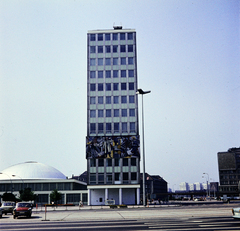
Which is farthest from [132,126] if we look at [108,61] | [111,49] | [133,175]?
[111,49]

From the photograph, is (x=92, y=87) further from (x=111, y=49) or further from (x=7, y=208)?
(x=7, y=208)

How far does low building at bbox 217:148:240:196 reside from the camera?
177m

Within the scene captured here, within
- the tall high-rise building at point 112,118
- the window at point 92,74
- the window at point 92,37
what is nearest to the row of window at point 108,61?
the tall high-rise building at point 112,118

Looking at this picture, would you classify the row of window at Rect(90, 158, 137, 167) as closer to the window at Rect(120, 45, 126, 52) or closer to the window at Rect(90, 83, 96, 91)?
the window at Rect(90, 83, 96, 91)

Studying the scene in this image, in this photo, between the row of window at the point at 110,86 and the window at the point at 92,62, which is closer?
the row of window at the point at 110,86

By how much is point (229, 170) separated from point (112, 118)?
405 feet

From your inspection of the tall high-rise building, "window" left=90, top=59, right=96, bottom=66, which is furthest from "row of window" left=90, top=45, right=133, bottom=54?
"window" left=90, top=59, right=96, bottom=66

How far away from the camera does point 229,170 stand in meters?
182

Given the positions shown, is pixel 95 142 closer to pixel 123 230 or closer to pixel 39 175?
pixel 39 175

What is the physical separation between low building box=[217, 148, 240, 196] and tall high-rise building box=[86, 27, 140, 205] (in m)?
112

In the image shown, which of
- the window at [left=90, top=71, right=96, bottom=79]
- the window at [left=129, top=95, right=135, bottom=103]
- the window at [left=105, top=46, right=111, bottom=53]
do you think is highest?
the window at [left=105, top=46, right=111, bottom=53]

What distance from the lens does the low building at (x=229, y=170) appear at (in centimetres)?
17725

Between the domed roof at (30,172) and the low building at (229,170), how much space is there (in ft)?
323

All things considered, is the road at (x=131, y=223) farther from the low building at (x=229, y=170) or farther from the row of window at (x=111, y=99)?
the low building at (x=229, y=170)
